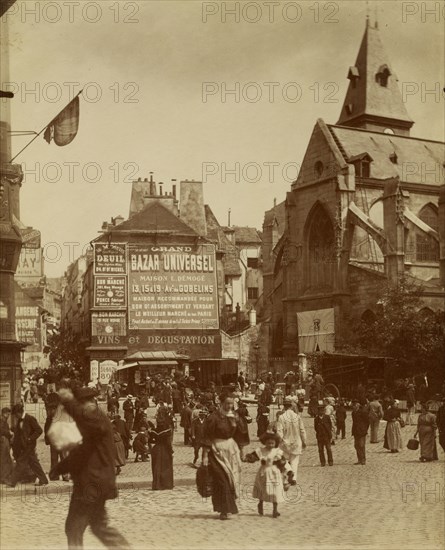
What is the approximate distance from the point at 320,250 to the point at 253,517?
37.7 meters

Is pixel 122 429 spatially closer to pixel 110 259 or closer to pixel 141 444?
pixel 141 444

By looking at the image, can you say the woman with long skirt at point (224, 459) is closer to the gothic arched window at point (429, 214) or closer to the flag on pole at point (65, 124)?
the flag on pole at point (65, 124)

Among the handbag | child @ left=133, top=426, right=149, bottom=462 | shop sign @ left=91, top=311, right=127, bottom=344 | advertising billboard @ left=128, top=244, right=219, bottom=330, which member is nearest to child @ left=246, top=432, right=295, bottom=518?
the handbag

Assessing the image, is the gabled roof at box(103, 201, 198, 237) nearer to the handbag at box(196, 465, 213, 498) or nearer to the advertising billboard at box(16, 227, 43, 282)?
the advertising billboard at box(16, 227, 43, 282)

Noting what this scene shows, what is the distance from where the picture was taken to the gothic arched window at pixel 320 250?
156ft

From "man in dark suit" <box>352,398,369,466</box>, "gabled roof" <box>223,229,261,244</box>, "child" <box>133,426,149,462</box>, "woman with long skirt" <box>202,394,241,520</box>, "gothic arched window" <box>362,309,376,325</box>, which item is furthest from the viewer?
"gabled roof" <box>223,229,261,244</box>

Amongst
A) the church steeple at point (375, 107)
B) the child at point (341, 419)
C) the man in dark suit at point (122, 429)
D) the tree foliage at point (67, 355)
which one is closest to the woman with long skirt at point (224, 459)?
the man in dark suit at point (122, 429)

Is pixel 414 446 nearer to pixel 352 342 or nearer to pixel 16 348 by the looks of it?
pixel 16 348

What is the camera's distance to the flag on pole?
13.2 m

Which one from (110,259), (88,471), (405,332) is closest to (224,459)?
(88,471)

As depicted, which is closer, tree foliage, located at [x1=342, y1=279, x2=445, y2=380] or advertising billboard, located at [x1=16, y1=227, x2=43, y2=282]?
advertising billboard, located at [x1=16, y1=227, x2=43, y2=282]

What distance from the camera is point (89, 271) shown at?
885 inches

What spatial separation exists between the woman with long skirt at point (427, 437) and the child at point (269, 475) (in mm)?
7300

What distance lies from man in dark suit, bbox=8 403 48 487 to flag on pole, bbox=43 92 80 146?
3.85 metres
